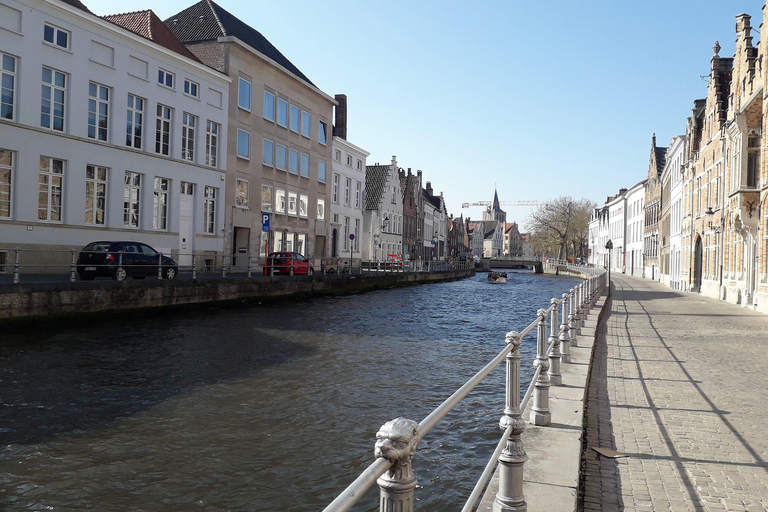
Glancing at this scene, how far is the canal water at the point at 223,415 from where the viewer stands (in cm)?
625

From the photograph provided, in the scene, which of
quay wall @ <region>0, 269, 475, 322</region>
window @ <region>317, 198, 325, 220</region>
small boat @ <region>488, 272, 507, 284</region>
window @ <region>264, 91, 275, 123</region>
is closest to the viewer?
quay wall @ <region>0, 269, 475, 322</region>

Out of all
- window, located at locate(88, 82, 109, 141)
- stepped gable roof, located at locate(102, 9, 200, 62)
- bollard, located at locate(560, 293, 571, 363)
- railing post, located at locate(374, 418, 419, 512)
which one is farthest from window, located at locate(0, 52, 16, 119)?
railing post, located at locate(374, 418, 419, 512)

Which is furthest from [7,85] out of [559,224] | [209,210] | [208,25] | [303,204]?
[559,224]

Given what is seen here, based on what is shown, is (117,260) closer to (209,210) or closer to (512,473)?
(209,210)

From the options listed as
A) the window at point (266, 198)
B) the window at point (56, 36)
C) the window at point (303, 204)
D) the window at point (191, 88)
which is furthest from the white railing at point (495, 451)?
the window at point (303, 204)

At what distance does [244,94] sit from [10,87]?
51.1ft

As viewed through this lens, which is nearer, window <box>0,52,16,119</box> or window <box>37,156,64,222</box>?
window <box>0,52,16,119</box>

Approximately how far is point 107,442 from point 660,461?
603 centimetres

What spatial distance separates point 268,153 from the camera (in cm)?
4050

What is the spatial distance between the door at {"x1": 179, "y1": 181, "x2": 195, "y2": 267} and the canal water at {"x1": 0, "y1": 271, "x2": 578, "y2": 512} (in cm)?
1583

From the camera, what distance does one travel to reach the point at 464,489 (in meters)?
6.35

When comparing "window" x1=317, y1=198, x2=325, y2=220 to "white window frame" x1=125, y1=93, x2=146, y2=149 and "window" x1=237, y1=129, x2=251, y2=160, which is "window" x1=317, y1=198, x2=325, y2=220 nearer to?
"window" x1=237, y1=129, x2=251, y2=160

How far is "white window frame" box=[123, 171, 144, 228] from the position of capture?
1151 inches

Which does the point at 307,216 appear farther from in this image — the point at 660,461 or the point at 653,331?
the point at 660,461
